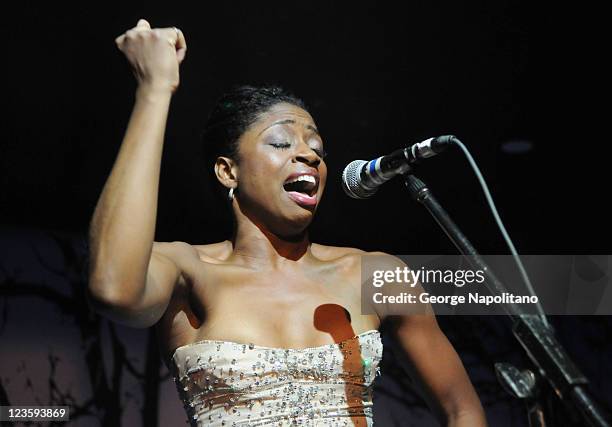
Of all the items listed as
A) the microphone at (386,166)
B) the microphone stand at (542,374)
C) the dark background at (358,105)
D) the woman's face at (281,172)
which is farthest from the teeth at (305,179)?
the dark background at (358,105)

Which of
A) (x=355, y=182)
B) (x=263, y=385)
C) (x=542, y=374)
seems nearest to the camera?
(x=542, y=374)

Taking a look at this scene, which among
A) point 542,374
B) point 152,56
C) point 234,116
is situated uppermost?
point 234,116

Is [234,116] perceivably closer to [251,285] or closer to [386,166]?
[251,285]

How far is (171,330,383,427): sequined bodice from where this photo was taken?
5.91 ft

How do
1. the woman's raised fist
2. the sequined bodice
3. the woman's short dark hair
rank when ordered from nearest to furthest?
the woman's raised fist < the sequined bodice < the woman's short dark hair

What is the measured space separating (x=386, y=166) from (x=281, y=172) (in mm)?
625

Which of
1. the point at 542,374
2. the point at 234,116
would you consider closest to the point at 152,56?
the point at 234,116

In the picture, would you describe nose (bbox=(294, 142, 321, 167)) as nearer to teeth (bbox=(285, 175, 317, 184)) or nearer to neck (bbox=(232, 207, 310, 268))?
teeth (bbox=(285, 175, 317, 184))

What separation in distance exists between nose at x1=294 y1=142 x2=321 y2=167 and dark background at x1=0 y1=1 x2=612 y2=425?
898mm

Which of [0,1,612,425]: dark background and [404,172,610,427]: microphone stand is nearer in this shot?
[404,172,610,427]: microphone stand

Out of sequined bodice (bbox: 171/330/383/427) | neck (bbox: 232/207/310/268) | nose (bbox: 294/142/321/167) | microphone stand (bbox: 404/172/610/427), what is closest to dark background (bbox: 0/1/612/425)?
nose (bbox: 294/142/321/167)

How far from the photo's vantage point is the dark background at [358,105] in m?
2.84

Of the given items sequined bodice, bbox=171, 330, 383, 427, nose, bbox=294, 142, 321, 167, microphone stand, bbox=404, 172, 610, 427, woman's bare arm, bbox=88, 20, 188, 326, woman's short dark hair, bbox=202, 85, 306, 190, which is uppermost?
woman's short dark hair, bbox=202, 85, 306, 190

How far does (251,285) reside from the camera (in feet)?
6.64
